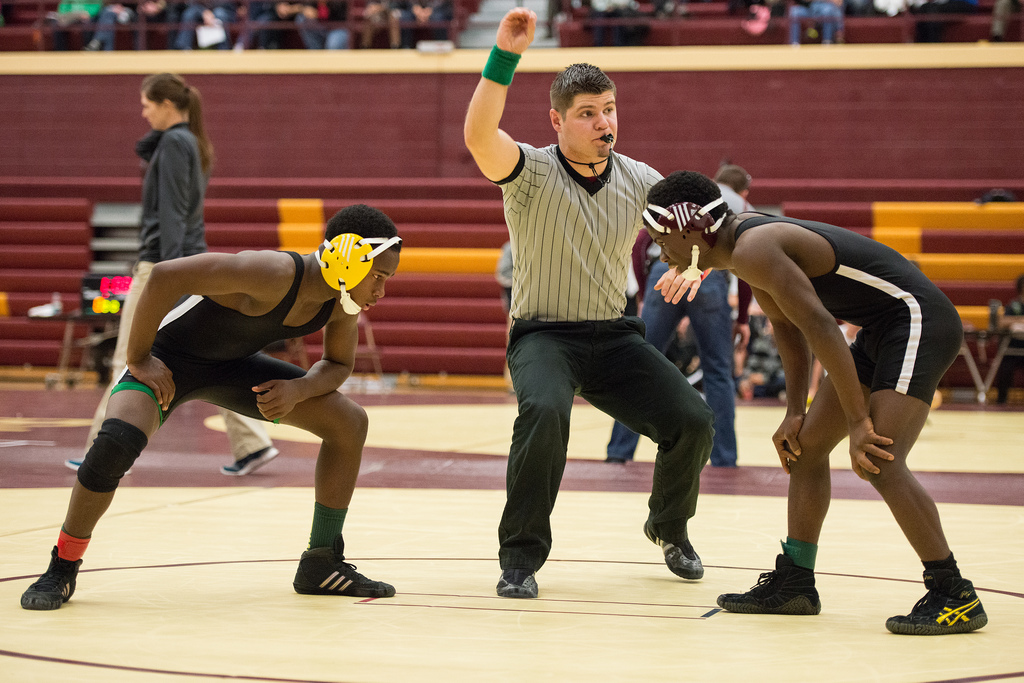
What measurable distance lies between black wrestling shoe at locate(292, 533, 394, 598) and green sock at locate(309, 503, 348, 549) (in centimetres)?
3

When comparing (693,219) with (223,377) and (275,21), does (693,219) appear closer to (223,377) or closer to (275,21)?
(223,377)

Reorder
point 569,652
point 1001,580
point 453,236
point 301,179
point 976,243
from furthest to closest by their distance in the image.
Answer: point 301,179
point 453,236
point 976,243
point 1001,580
point 569,652

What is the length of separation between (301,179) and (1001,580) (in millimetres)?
12503

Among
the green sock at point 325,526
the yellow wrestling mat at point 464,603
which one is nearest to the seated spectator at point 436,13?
the yellow wrestling mat at point 464,603

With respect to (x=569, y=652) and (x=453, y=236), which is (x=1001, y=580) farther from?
(x=453, y=236)

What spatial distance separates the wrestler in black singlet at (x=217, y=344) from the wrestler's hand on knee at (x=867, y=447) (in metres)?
1.54

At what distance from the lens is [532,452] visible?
3.31m

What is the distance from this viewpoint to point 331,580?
323cm

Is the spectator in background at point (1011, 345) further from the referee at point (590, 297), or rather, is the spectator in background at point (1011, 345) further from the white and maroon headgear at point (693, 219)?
the white and maroon headgear at point (693, 219)

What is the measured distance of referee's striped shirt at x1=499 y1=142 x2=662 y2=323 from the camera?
357 centimetres

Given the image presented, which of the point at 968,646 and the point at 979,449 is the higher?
the point at 968,646

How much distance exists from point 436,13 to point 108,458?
12.6 m

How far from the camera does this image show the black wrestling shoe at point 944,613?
280 cm

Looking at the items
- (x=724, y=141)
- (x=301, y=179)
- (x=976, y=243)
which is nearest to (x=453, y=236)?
(x=301, y=179)
